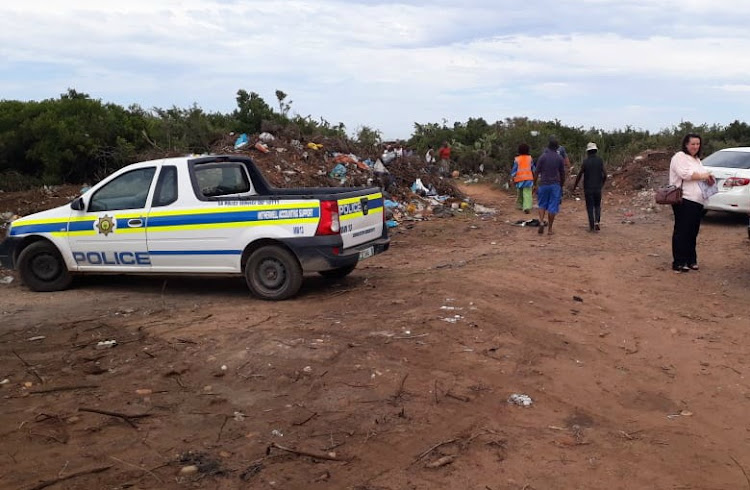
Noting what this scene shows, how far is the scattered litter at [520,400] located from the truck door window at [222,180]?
15.3 feet

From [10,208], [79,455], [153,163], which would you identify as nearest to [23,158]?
[10,208]

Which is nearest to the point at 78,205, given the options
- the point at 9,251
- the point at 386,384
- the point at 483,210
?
the point at 9,251

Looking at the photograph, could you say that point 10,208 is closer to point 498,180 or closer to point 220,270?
point 220,270

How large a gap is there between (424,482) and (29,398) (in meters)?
3.02

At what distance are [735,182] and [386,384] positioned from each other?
10976 millimetres

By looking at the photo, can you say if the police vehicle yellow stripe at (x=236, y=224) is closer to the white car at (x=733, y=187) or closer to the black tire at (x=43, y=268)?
the black tire at (x=43, y=268)

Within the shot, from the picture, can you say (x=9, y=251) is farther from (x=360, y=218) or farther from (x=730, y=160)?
(x=730, y=160)

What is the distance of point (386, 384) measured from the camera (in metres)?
5.10

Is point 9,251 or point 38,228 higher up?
point 38,228

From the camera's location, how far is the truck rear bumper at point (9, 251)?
9031 millimetres

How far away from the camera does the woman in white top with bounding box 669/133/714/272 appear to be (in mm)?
9031

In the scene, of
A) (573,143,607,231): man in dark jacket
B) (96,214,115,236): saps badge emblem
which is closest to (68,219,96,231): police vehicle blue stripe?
(96,214,115,236): saps badge emblem

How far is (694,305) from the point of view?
26.3 feet

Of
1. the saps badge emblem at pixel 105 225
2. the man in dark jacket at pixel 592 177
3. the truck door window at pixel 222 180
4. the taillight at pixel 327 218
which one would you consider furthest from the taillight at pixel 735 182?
the saps badge emblem at pixel 105 225
